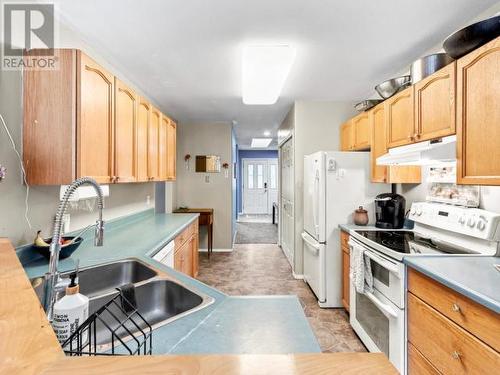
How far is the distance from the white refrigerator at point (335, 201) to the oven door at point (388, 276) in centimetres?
70

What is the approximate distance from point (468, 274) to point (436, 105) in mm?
1139

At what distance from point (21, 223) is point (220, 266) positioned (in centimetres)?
302

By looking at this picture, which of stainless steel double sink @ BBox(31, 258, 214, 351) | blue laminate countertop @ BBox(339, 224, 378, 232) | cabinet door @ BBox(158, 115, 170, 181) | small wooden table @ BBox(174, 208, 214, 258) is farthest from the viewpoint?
small wooden table @ BBox(174, 208, 214, 258)

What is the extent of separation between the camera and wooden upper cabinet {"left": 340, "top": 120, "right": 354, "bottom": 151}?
327 centimetres

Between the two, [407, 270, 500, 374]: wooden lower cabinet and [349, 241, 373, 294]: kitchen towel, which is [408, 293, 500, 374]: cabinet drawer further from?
[349, 241, 373, 294]: kitchen towel

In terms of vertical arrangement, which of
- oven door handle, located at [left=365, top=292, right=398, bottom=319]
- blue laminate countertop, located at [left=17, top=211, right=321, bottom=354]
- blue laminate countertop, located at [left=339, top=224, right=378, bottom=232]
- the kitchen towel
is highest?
blue laminate countertop, located at [left=339, top=224, right=378, bottom=232]

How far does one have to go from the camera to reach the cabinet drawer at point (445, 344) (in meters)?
1.11

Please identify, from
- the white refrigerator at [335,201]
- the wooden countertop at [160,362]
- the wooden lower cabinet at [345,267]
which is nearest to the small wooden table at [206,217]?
the white refrigerator at [335,201]

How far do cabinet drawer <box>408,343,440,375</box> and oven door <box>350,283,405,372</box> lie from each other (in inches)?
1.9

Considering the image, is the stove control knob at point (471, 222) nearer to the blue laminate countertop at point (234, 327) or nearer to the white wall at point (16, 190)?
the blue laminate countertop at point (234, 327)

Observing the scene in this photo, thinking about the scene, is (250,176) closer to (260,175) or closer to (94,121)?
(260,175)

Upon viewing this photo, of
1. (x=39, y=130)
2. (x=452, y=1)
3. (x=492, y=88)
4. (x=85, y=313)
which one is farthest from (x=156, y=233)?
(x=452, y=1)

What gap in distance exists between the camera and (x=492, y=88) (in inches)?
53.7

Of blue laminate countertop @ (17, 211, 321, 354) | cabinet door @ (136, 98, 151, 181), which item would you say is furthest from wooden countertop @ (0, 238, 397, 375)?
cabinet door @ (136, 98, 151, 181)
